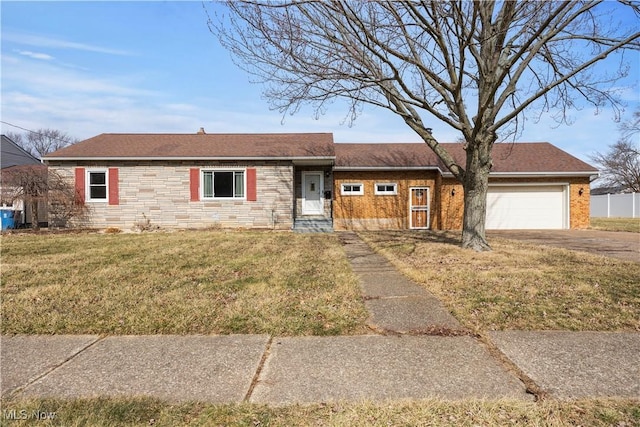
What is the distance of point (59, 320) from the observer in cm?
443

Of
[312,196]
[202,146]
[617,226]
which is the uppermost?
[202,146]

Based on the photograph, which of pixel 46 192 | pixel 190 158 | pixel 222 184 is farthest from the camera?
pixel 222 184

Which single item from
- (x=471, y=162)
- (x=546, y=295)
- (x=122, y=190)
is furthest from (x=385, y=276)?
(x=122, y=190)

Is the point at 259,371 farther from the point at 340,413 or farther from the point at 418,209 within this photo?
the point at 418,209

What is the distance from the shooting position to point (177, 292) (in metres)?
5.63

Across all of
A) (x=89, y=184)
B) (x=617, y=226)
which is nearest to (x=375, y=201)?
(x=89, y=184)

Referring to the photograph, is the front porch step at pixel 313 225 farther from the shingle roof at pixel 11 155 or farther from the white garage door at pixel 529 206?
the shingle roof at pixel 11 155

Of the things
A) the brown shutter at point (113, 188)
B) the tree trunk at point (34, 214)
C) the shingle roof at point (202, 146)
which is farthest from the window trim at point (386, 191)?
the tree trunk at point (34, 214)

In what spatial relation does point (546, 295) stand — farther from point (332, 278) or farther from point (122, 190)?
point (122, 190)

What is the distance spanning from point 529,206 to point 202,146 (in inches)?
606

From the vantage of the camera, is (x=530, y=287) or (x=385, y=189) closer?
(x=530, y=287)

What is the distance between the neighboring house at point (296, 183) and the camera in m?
15.7

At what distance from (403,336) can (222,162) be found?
13.3 m

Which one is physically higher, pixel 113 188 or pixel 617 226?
pixel 113 188
